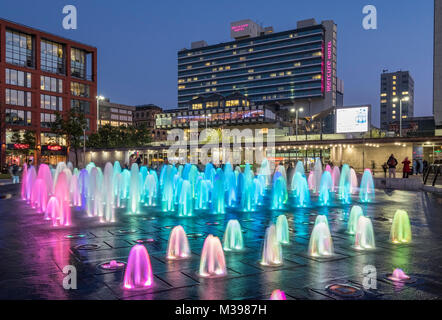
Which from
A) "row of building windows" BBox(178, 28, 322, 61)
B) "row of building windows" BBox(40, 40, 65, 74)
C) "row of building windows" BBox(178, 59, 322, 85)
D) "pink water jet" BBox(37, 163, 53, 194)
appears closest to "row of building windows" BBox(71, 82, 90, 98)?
"row of building windows" BBox(40, 40, 65, 74)

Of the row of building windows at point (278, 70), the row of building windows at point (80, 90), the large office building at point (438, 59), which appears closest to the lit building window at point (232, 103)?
the row of building windows at point (278, 70)

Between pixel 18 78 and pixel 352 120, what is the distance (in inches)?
2140

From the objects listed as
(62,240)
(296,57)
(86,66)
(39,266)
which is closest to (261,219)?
(62,240)

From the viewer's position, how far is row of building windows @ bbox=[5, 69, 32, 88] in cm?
6103

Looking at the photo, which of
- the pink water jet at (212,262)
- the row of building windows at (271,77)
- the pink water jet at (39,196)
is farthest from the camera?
the row of building windows at (271,77)

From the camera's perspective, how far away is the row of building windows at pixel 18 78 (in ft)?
200

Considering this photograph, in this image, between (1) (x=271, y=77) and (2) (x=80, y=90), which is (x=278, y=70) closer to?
(1) (x=271, y=77)

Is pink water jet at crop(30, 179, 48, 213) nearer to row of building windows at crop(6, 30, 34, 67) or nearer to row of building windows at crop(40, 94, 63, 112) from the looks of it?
row of building windows at crop(6, 30, 34, 67)

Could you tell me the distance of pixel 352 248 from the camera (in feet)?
25.8

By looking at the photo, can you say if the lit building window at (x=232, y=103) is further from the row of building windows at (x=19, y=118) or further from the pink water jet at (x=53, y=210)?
the pink water jet at (x=53, y=210)

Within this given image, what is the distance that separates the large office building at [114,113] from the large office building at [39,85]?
189ft

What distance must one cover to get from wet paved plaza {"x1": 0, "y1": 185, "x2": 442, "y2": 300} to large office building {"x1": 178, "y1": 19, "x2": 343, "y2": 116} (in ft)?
351

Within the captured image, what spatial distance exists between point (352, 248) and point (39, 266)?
20.2ft
